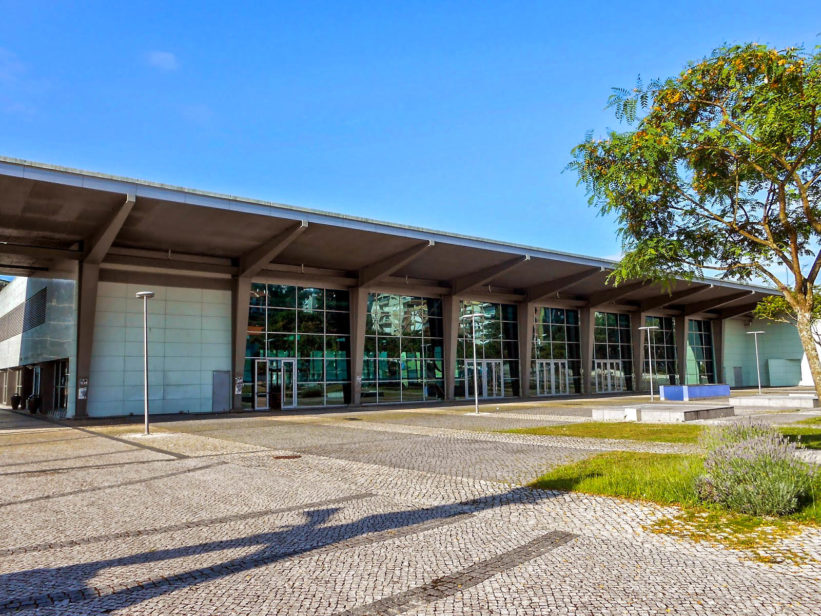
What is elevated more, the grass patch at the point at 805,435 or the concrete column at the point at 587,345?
the concrete column at the point at 587,345

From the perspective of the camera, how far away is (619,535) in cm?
636

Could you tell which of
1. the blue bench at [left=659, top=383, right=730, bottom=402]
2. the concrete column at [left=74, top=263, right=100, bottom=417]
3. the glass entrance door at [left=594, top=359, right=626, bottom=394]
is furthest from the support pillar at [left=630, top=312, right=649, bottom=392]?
the concrete column at [left=74, top=263, right=100, bottom=417]

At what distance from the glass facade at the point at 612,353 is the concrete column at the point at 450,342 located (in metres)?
14.5

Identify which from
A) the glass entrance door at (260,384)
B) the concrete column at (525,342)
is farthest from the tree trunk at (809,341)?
the concrete column at (525,342)

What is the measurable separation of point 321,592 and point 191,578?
1256mm

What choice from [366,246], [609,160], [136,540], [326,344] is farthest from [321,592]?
[326,344]

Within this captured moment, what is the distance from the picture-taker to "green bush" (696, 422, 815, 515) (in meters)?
6.86

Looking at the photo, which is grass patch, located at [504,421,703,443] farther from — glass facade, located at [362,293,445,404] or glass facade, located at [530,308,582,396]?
glass facade, located at [530,308,582,396]

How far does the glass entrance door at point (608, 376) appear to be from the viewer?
152ft

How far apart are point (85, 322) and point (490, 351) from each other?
23.8m

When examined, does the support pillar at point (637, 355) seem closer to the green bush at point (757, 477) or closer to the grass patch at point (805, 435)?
the grass patch at point (805, 435)

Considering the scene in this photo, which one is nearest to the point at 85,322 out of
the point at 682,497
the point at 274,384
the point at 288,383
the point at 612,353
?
the point at 274,384

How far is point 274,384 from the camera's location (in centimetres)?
3038

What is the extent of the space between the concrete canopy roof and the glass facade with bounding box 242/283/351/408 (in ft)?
4.20
